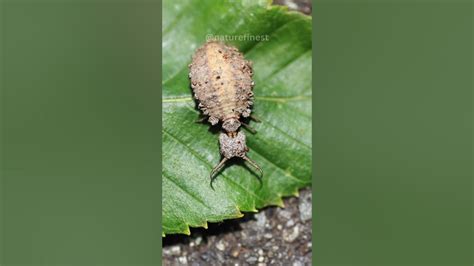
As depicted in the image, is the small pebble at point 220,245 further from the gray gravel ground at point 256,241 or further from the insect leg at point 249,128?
the insect leg at point 249,128

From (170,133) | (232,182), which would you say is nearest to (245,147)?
(232,182)

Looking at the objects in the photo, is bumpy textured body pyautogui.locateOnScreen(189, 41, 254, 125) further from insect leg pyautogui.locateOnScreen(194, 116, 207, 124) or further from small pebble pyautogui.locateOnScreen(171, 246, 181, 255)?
small pebble pyautogui.locateOnScreen(171, 246, 181, 255)

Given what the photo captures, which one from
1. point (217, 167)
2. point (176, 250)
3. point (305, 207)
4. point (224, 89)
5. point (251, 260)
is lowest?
point (251, 260)

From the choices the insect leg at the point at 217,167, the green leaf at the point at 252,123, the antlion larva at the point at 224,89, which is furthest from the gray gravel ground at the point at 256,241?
the antlion larva at the point at 224,89

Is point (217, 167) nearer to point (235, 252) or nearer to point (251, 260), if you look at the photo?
point (235, 252)

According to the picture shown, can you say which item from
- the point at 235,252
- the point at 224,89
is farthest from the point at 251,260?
the point at 224,89

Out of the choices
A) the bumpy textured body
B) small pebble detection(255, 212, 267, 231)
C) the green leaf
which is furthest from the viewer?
small pebble detection(255, 212, 267, 231)

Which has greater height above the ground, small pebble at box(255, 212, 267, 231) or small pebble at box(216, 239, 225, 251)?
small pebble at box(255, 212, 267, 231)

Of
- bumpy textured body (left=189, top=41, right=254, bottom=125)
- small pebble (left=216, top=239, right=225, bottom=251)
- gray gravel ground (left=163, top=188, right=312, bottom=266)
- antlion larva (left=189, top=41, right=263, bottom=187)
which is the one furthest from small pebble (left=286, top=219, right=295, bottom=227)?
bumpy textured body (left=189, top=41, right=254, bottom=125)
